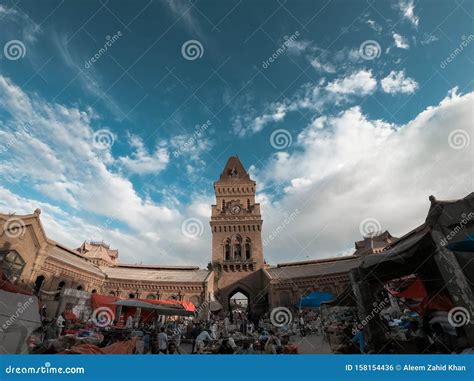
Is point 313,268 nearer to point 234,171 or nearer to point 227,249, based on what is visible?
point 227,249

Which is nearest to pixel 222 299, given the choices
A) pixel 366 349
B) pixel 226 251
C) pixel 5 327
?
pixel 226 251

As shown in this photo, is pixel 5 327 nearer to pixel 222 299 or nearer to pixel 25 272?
pixel 25 272

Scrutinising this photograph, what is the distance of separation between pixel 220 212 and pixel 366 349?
1207 inches

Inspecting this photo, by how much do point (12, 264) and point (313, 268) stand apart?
31.1m

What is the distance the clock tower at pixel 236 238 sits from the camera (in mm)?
33688

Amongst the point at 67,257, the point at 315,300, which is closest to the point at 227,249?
the point at 67,257

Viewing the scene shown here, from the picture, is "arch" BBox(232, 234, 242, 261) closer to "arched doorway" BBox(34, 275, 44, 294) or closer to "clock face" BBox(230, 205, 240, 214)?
"clock face" BBox(230, 205, 240, 214)

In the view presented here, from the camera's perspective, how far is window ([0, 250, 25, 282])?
19938 mm

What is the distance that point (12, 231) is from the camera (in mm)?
20656

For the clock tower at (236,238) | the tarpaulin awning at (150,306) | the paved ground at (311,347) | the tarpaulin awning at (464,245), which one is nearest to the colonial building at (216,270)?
the clock tower at (236,238)

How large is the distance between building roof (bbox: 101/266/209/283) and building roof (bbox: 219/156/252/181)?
14.7 metres

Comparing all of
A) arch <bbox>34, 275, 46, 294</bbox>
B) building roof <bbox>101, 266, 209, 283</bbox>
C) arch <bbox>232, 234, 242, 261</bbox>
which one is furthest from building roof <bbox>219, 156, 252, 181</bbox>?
arch <bbox>34, 275, 46, 294</bbox>
